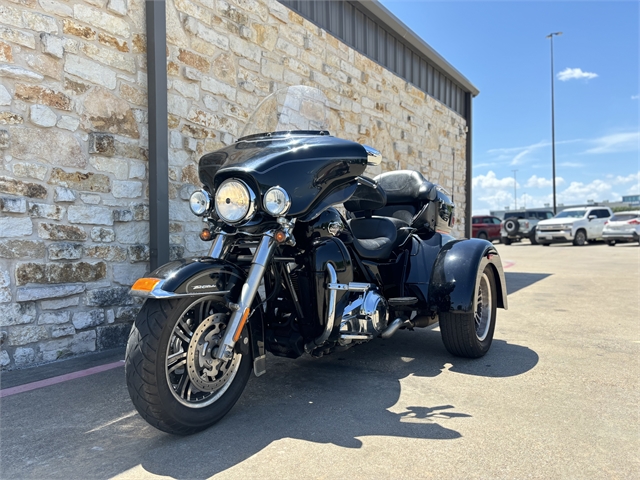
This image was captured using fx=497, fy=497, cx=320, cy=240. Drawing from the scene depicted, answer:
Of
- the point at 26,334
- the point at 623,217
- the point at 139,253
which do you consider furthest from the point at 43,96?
the point at 623,217

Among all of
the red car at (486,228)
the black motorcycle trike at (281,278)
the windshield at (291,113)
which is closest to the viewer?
the black motorcycle trike at (281,278)

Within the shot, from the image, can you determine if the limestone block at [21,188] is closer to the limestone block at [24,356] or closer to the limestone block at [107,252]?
the limestone block at [107,252]

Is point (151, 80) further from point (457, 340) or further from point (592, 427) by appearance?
point (592, 427)

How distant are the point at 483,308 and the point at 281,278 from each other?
2186mm

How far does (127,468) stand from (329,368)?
181 centimetres

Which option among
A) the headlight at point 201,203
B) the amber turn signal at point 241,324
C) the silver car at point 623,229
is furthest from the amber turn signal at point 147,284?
the silver car at point 623,229

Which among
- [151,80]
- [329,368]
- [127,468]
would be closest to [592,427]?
[329,368]

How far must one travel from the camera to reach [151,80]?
480cm

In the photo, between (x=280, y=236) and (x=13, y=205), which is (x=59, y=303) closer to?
(x=13, y=205)

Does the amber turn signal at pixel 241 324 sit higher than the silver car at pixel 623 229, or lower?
lower

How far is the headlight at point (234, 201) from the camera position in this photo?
2758 millimetres

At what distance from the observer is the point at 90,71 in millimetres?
4371

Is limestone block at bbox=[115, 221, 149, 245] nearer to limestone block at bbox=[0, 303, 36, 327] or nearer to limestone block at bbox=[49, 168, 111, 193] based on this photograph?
limestone block at bbox=[49, 168, 111, 193]

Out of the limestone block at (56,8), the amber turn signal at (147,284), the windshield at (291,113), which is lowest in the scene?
the amber turn signal at (147,284)
